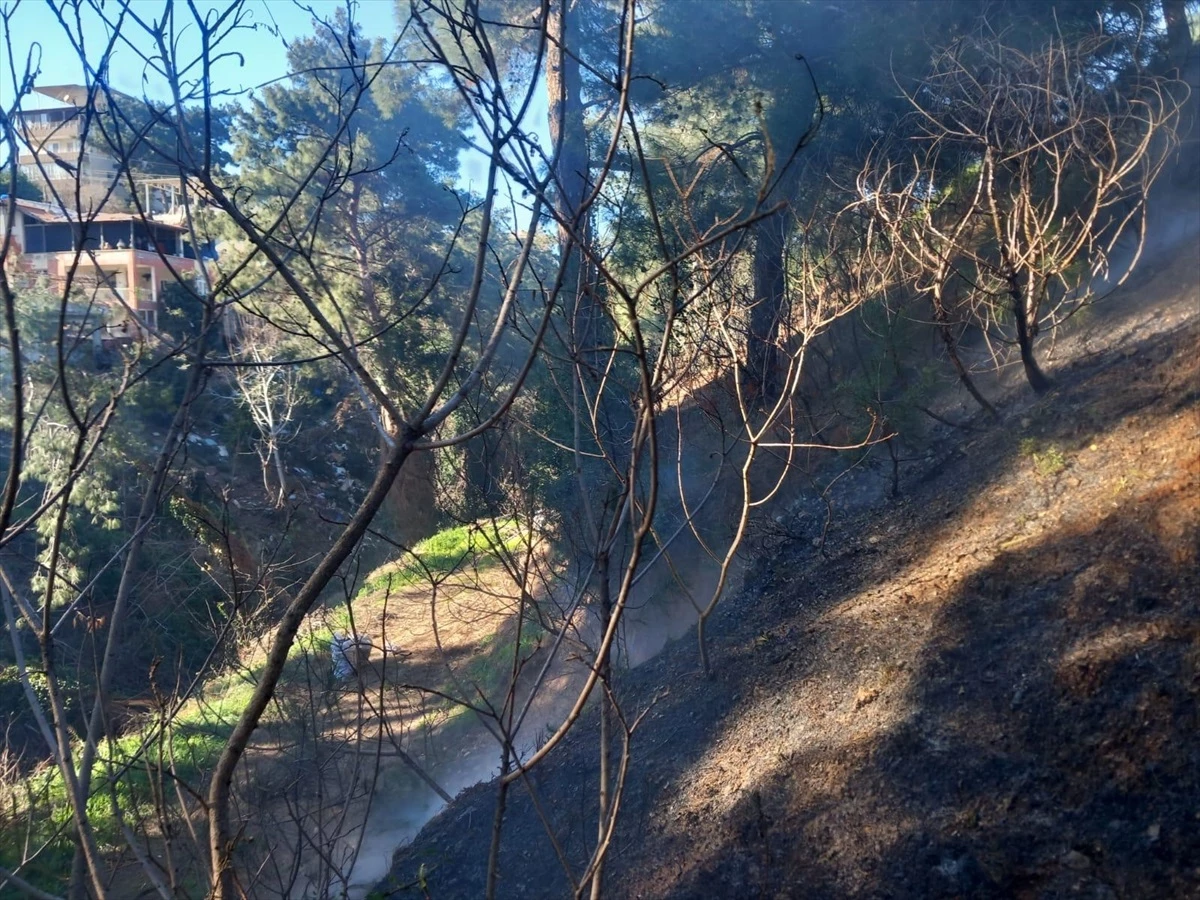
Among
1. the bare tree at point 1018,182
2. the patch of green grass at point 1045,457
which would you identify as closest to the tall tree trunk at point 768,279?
the bare tree at point 1018,182

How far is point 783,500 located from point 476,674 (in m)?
4.06

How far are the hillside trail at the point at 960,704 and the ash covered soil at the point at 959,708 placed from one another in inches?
0.5

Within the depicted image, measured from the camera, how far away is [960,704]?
393 cm

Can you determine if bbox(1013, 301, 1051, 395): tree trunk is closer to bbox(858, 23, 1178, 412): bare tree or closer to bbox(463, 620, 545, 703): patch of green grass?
bbox(858, 23, 1178, 412): bare tree

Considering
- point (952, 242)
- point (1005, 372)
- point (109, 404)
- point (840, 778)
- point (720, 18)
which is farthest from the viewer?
point (720, 18)

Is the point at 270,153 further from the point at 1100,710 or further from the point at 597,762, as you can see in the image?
the point at 1100,710

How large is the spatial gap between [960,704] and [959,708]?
2cm

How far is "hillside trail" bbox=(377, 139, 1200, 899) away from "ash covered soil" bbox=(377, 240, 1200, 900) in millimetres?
12

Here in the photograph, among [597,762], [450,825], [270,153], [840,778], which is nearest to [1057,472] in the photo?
[840,778]

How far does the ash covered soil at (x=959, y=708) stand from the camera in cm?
325

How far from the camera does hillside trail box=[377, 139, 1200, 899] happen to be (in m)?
3.26

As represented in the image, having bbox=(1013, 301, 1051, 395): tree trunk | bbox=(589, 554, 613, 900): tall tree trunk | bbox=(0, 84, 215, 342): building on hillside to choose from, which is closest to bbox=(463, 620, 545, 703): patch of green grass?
bbox=(1013, 301, 1051, 395): tree trunk

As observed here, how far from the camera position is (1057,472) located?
17.4 feet

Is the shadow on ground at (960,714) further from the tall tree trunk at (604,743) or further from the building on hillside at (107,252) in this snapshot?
the building on hillside at (107,252)
